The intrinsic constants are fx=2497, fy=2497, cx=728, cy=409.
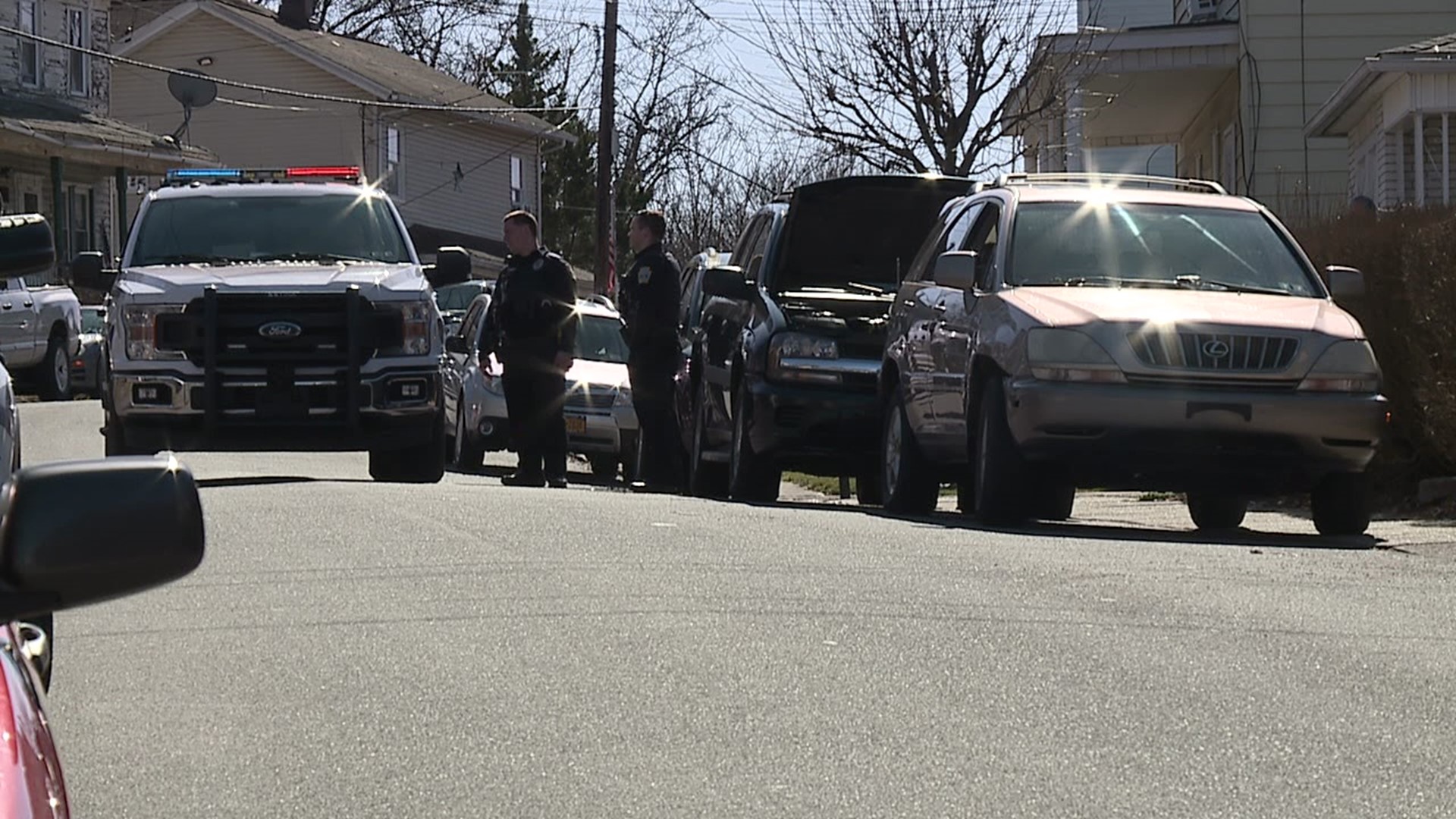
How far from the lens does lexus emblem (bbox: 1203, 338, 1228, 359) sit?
11.5 meters

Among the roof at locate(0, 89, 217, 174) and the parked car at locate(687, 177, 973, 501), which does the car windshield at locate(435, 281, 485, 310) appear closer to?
the roof at locate(0, 89, 217, 174)

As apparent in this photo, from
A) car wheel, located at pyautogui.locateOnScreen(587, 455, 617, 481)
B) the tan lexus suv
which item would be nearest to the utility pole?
car wheel, located at pyautogui.locateOnScreen(587, 455, 617, 481)

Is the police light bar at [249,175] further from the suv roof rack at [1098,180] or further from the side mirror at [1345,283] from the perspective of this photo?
the side mirror at [1345,283]

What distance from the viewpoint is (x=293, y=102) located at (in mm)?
54125

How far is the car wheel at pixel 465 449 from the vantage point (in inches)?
848

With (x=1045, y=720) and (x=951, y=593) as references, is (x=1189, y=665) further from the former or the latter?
(x=951, y=593)

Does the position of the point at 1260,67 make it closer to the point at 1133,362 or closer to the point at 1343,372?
the point at 1343,372

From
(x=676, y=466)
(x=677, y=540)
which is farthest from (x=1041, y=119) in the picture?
(x=677, y=540)

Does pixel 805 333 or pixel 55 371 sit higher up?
pixel 805 333

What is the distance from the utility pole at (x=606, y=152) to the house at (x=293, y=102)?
442 inches

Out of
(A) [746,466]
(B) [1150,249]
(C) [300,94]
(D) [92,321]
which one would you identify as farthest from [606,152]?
(B) [1150,249]

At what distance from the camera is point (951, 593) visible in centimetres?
907

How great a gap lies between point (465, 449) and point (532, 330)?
616 centimetres

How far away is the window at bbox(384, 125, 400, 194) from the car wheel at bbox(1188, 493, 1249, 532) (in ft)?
136
